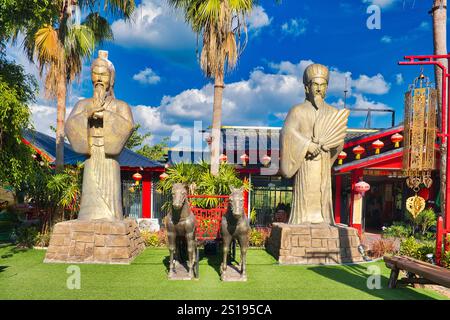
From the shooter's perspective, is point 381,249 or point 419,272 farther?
point 381,249

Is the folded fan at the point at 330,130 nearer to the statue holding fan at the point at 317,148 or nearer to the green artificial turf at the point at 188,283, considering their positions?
the statue holding fan at the point at 317,148

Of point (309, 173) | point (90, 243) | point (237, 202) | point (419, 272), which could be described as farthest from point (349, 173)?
point (90, 243)

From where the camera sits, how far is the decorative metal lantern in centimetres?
683

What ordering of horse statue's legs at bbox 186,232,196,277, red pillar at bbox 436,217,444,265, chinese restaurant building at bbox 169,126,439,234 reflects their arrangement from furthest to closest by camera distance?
chinese restaurant building at bbox 169,126,439,234
red pillar at bbox 436,217,444,265
horse statue's legs at bbox 186,232,196,277

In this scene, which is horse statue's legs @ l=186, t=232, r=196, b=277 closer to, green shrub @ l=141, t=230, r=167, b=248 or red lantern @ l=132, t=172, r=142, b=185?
Answer: green shrub @ l=141, t=230, r=167, b=248

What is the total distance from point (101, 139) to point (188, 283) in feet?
13.3

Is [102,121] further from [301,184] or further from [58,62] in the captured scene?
[301,184]

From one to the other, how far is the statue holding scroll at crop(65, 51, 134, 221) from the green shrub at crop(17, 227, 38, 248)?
2.18 m

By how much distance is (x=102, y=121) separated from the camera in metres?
7.72

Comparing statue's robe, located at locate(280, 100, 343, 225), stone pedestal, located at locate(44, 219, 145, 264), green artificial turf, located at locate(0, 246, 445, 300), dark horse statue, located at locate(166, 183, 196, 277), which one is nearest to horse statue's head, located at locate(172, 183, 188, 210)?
dark horse statue, located at locate(166, 183, 196, 277)

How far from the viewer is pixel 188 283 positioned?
230 inches

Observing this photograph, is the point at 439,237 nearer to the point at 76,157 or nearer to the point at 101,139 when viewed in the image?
the point at 101,139
